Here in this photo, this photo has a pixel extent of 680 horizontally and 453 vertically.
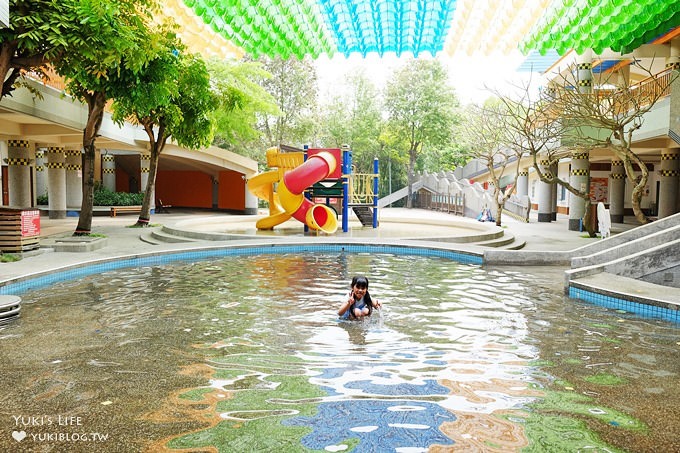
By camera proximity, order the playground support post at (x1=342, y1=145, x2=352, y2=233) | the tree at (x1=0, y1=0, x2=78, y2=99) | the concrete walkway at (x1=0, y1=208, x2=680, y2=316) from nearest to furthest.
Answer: the tree at (x1=0, y1=0, x2=78, y2=99)
the concrete walkway at (x1=0, y1=208, x2=680, y2=316)
the playground support post at (x1=342, y1=145, x2=352, y2=233)

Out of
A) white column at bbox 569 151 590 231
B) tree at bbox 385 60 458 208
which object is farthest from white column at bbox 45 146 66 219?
tree at bbox 385 60 458 208

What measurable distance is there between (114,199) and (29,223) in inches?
734

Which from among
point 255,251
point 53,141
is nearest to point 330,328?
point 255,251

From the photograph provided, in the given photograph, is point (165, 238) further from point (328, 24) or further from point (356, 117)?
point (356, 117)

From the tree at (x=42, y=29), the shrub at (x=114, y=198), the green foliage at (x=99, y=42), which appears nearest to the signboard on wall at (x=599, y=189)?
the shrub at (x=114, y=198)

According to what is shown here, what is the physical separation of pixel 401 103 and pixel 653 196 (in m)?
16.9

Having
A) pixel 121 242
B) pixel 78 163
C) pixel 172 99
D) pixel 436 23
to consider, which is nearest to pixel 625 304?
pixel 436 23

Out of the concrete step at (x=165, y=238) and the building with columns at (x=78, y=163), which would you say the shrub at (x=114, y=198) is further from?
the concrete step at (x=165, y=238)

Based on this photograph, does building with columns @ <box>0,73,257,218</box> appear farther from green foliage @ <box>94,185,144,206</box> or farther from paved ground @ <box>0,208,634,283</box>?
paved ground @ <box>0,208,634,283</box>

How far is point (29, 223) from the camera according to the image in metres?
12.8

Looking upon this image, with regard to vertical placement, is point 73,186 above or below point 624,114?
below

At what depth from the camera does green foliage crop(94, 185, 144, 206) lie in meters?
30.4

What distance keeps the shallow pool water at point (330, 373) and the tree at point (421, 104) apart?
32092mm

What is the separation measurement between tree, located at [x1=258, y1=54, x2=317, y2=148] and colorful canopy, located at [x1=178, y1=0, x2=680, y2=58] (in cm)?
2328
